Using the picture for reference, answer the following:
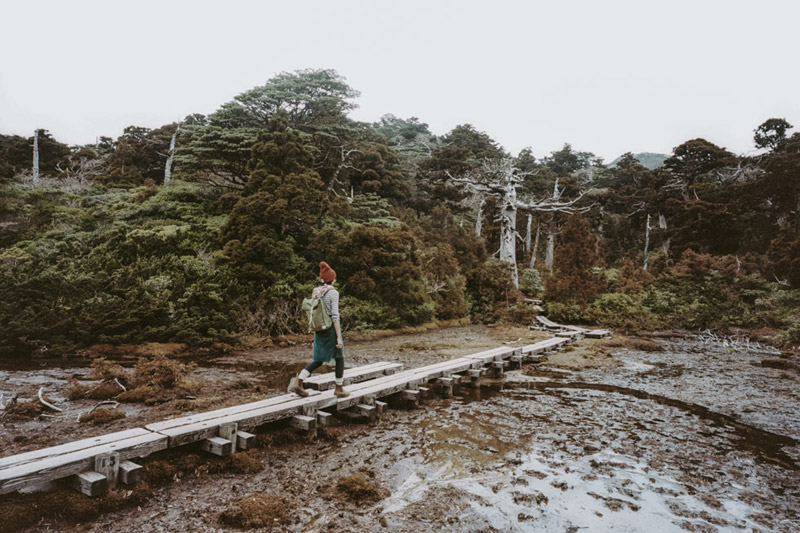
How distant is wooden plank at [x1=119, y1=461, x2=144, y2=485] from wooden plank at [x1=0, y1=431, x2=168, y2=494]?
13 centimetres

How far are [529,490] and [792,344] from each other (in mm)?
15325

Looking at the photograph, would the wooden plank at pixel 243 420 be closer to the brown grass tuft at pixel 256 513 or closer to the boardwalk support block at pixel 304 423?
the boardwalk support block at pixel 304 423

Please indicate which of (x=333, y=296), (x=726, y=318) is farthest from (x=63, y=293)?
(x=726, y=318)

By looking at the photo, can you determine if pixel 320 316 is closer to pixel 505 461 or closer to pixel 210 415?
pixel 210 415

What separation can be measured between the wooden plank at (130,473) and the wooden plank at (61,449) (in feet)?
1.44

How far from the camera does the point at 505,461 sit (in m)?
5.89

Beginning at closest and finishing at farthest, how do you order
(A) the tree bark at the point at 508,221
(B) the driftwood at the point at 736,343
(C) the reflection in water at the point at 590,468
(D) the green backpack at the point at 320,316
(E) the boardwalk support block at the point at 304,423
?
(C) the reflection in water at the point at 590,468 < (E) the boardwalk support block at the point at 304,423 < (D) the green backpack at the point at 320,316 < (B) the driftwood at the point at 736,343 < (A) the tree bark at the point at 508,221

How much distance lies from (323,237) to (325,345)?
10.1 metres

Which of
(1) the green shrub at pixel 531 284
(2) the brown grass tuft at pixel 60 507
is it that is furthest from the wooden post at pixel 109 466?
(1) the green shrub at pixel 531 284

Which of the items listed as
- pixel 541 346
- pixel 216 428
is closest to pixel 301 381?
pixel 216 428

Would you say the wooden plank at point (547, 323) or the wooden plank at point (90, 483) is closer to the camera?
the wooden plank at point (90, 483)

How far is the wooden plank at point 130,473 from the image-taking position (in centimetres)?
435

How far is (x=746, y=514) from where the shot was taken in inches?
186

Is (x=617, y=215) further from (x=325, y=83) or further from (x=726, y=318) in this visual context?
(x=325, y=83)
